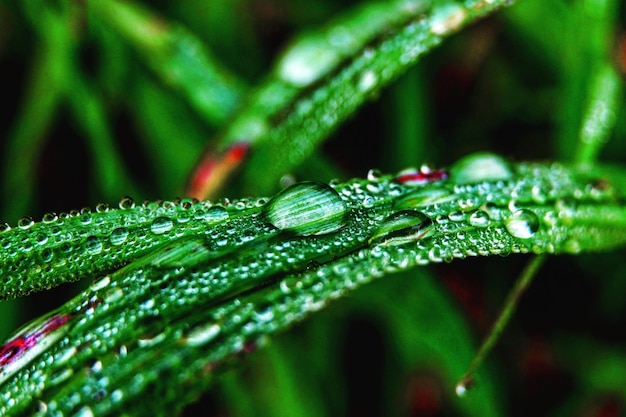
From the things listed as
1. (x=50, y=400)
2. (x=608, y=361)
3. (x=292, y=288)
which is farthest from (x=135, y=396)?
(x=608, y=361)

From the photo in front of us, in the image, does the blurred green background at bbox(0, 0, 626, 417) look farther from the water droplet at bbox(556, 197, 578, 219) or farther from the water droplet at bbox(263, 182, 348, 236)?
the water droplet at bbox(263, 182, 348, 236)

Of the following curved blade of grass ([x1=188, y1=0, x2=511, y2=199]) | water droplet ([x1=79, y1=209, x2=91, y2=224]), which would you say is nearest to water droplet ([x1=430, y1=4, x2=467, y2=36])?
curved blade of grass ([x1=188, y1=0, x2=511, y2=199])

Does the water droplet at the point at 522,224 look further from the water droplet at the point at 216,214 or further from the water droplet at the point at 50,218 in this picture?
the water droplet at the point at 50,218

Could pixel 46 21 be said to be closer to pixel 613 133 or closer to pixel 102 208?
pixel 102 208

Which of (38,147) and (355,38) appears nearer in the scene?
(355,38)

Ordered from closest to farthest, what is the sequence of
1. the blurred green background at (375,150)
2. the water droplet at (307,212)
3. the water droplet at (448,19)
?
the water droplet at (307,212) → the water droplet at (448,19) → the blurred green background at (375,150)

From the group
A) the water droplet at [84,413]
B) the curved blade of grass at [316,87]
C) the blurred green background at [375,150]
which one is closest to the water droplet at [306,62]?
the curved blade of grass at [316,87]
